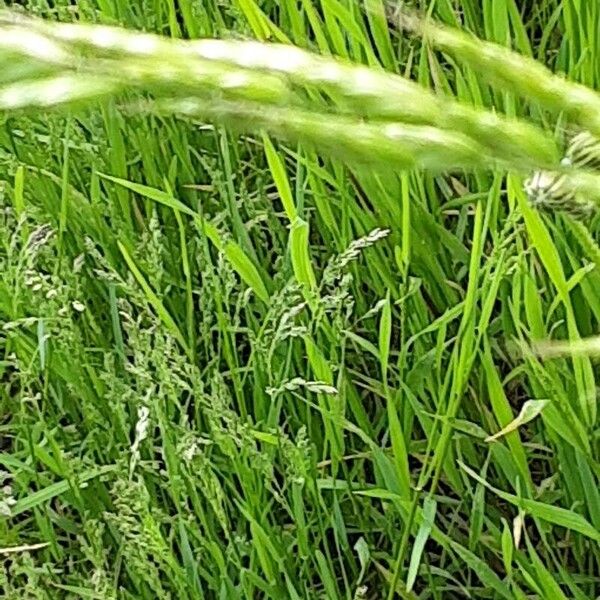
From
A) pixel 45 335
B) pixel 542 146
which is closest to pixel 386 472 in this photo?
pixel 45 335

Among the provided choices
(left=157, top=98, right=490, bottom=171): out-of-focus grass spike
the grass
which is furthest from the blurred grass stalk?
the grass

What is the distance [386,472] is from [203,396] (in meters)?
0.21

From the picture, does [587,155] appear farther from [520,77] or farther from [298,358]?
[298,358]

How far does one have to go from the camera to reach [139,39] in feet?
0.78

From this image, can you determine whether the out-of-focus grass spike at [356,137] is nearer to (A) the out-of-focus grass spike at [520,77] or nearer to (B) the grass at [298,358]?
(A) the out-of-focus grass spike at [520,77]

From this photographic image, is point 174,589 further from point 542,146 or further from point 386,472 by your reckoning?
point 542,146

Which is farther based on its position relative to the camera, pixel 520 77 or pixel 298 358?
pixel 298 358

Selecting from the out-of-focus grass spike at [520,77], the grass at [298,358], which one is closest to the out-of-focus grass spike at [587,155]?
the out-of-focus grass spike at [520,77]

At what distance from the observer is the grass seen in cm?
104

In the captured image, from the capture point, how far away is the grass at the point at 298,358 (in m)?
1.04

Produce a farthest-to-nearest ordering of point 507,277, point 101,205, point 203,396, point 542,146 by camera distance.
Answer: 1. point 101,205
2. point 507,277
3. point 203,396
4. point 542,146

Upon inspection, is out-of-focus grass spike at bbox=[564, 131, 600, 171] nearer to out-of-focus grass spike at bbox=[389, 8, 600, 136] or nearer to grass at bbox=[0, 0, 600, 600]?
out-of-focus grass spike at bbox=[389, 8, 600, 136]

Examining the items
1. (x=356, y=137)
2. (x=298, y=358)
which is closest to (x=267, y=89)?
(x=356, y=137)

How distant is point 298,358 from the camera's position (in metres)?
1.19
